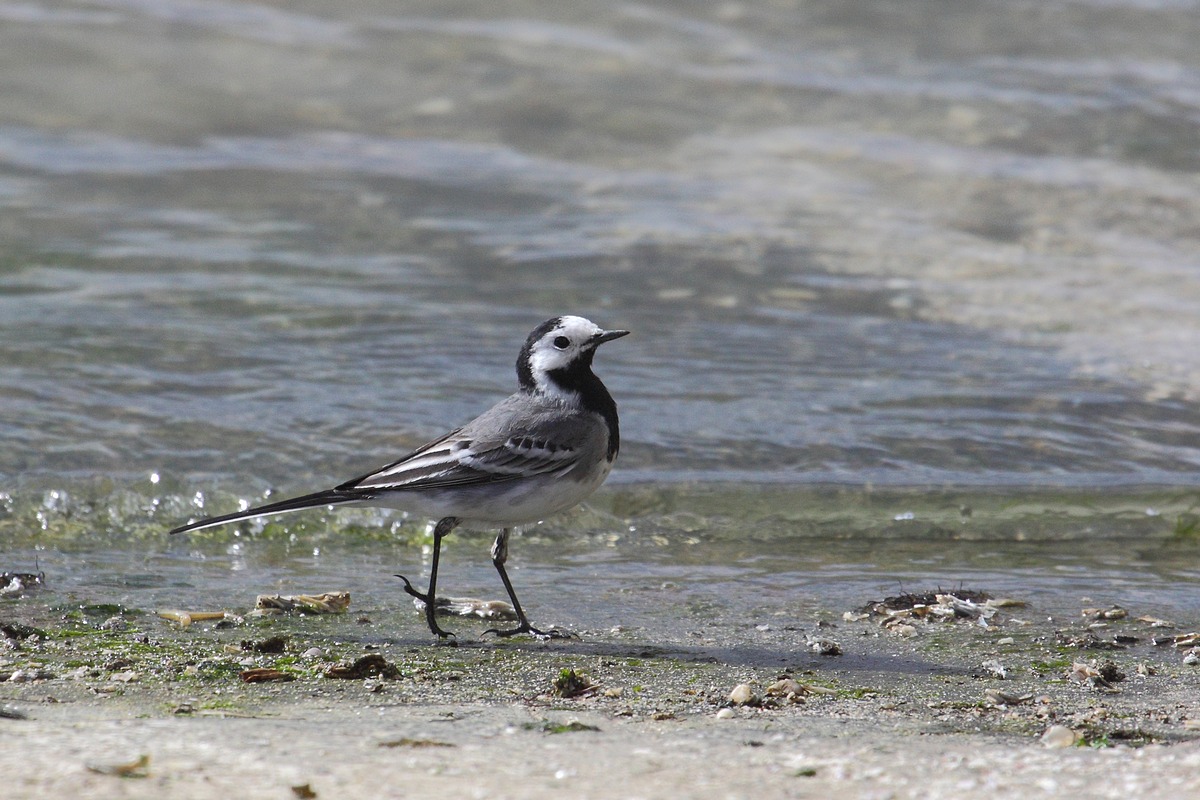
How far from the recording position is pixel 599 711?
15.5ft

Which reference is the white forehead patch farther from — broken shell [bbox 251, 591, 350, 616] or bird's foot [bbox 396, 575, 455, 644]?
broken shell [bbox 251, 591, 350, 616]

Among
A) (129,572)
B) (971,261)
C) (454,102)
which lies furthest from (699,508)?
(454,102)

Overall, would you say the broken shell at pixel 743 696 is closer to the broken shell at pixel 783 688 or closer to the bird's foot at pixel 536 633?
the broken shell at pixel 783 688

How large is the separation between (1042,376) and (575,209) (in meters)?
5.36

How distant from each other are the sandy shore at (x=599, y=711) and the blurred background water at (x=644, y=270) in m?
0.90

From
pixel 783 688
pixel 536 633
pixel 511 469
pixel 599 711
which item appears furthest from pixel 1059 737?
pixel 511 469

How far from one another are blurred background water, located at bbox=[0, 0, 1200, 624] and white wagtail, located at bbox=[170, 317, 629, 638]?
793 millimetres

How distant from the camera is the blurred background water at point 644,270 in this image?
7914 mm

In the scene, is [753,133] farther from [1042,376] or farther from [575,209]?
[1042,376]

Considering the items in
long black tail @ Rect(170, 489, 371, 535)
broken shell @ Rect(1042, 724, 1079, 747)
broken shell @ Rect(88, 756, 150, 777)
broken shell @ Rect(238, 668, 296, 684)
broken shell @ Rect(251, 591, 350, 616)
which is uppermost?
long black tail @ Rect(170, 489, 371, 535)

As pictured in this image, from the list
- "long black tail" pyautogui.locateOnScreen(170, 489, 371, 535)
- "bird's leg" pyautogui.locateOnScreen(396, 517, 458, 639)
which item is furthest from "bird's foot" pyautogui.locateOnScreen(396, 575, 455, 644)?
"long black tail" pyautogui.locateOnScreen(170, 489, 371, 535)

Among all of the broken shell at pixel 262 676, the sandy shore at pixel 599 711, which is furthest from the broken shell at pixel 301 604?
the broken shell at pixel 262 676

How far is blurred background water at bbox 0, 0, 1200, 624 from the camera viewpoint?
312 inches

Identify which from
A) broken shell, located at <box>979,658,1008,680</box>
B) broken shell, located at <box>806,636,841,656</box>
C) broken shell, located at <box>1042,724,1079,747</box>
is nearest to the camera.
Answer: broken shell, located at <box>1042,724,1079,747</box>
